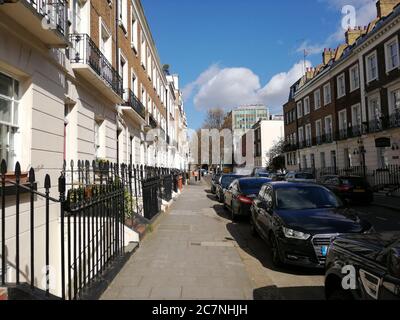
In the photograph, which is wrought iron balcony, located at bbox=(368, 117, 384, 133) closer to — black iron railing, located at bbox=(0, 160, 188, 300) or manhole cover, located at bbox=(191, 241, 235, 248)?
manhole cover, located at bbox=(191, 241, 235, 248)

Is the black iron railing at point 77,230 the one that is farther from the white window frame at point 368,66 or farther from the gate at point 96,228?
the white window frame at point 368,66

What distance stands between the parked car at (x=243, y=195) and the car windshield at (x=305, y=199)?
3.40 meters

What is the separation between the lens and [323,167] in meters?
37.9

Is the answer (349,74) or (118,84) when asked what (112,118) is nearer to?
(118,84)

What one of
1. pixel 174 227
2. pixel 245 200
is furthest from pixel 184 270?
pixel 245 200

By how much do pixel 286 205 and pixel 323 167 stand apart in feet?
107

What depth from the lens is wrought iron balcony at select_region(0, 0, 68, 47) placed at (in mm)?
6130

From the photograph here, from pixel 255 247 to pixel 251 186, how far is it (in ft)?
15.3

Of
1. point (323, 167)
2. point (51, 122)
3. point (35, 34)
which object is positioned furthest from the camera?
point (323, 167)

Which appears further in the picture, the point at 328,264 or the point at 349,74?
the point at 349,74

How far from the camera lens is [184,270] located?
596 cm

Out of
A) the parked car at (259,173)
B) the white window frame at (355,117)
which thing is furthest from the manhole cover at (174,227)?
the white window frame at (355,117)

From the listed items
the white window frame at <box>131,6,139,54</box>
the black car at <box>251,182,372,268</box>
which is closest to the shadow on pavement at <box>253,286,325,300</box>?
the black car at <box>251,182,372,268</box>

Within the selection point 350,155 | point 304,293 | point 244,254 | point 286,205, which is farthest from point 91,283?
point 350,155
